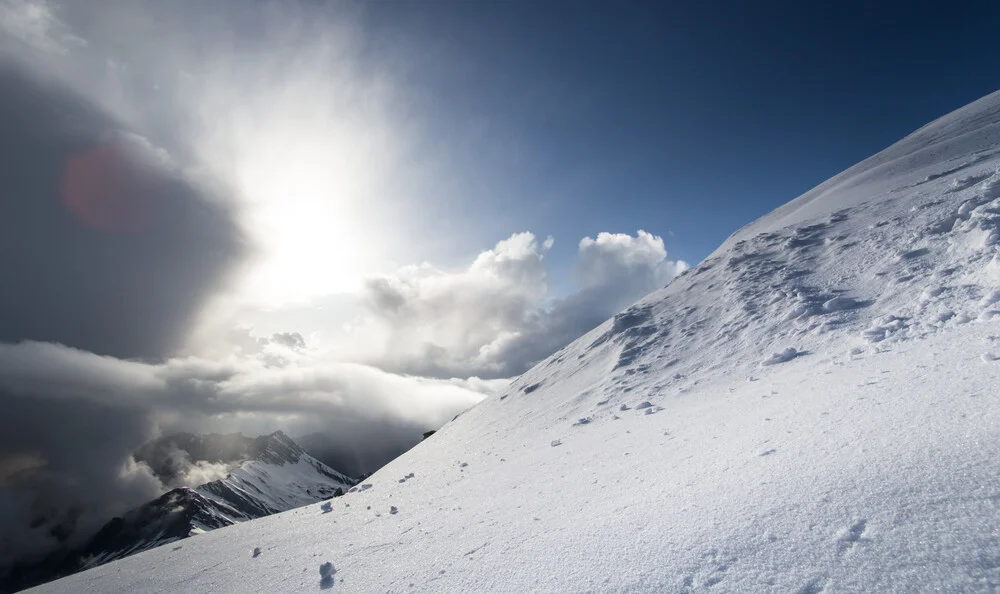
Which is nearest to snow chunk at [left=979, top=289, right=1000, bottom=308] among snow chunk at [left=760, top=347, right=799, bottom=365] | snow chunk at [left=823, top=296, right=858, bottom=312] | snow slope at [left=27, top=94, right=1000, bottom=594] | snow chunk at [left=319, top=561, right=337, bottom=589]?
snow slope at [left=27, top=94, right=1000, bottom=594]

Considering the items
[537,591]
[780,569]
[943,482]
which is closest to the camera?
[780,569]

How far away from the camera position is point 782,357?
11.5 metres

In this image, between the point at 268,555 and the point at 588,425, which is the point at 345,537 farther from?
the point at 588,425

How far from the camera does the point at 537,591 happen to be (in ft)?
15.8

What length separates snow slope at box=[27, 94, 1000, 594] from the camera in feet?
13.5

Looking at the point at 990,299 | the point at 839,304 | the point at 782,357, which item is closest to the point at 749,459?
the point at 782,357

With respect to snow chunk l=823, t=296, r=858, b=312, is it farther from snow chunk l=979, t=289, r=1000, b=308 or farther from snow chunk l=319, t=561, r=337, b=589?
snow chunk l=319, t=561, r=337, b=589

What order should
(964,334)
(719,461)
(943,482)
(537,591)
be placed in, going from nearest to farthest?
(943,482) → (537,591) → (719,461) → (964,334)

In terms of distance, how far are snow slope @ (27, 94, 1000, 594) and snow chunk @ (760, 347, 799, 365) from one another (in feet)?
0.19

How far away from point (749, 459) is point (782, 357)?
22.2ft

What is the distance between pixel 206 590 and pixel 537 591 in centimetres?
755

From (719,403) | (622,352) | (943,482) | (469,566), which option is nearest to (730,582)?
(943,482)

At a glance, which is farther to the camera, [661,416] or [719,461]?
[661,416]

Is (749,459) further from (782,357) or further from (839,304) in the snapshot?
(839,304)
